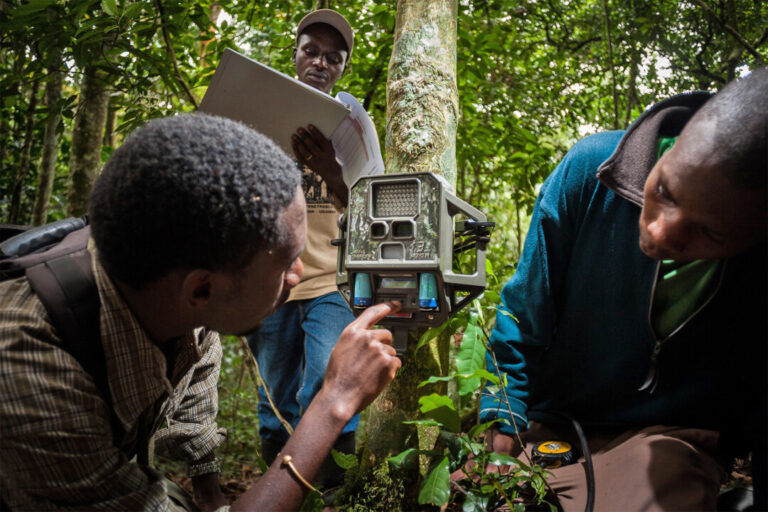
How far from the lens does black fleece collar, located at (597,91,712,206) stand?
1.62 m

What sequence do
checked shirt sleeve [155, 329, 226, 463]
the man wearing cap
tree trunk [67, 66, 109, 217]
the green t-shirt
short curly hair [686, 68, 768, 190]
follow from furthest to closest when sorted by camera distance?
tree trunk [67, 66, 109, 217] < the man wearing cap < checked shirt sleeve [155, 329, 226, 463] < the green t-shirt < short curly hair [686, 68, 768, 190]

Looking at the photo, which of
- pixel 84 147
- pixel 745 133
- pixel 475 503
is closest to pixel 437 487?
pixel 475 503

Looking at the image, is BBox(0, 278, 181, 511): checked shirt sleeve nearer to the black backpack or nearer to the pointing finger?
the black backpack

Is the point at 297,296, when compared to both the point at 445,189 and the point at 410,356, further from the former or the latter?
the point at 445,189

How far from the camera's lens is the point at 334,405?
142cm

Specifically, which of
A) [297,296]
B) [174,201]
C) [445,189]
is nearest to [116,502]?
[174,201]

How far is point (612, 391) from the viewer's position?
1840 mm

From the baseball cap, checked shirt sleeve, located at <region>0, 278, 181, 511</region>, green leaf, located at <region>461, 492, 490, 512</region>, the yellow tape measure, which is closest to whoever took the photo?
checked shirt sleeve, located at <region>0, 278, 181, 511</region>

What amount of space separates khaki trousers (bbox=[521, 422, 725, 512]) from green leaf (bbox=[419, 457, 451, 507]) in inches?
16.5

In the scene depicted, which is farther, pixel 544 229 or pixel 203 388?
pixel 203 388

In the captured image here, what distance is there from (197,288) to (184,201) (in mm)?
254

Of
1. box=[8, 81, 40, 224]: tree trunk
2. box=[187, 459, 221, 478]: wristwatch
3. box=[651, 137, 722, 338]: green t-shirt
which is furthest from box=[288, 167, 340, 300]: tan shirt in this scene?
box=[8, 81, 40, 224]: tree trunk

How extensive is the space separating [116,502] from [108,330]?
40 centimetres

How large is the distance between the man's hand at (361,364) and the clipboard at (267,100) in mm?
926
